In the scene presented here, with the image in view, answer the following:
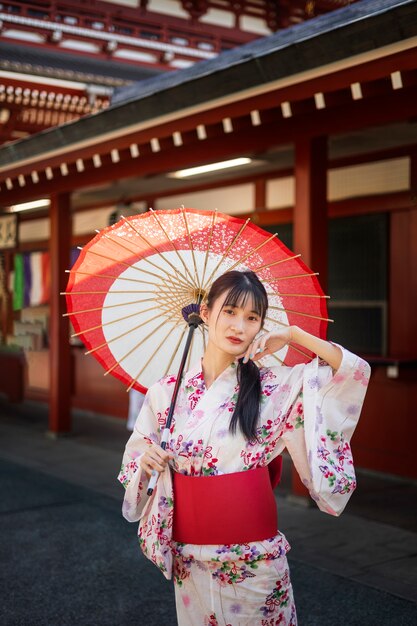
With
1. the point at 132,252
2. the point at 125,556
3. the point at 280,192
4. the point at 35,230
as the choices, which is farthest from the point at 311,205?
the point at 35,230

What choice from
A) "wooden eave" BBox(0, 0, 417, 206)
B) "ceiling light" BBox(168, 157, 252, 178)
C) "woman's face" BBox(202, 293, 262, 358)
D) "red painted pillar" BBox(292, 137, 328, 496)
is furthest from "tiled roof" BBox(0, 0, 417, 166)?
"woman's face" BBox(202, 293, 262, 358)

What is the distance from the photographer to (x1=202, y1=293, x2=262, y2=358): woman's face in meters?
2.50

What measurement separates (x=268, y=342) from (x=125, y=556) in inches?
118

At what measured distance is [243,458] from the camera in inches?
97.5

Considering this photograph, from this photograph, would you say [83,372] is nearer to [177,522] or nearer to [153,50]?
[153,50]

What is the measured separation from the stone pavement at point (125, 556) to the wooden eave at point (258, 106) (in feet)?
9.24

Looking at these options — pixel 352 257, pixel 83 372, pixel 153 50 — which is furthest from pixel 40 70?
pixel 352 257

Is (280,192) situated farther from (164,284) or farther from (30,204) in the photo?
→ (164,284)

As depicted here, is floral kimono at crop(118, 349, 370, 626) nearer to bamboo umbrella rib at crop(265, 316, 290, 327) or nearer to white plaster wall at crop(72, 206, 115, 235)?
bamboo umbrella rib at crop(265, 316, 290, 327)

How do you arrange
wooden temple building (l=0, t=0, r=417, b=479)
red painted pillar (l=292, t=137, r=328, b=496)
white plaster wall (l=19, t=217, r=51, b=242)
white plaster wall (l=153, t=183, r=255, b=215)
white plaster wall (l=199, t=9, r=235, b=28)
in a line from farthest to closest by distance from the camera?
white plaster wall (l=199, t=9, r=235, b=28), white plaster wall (l=19, t=217, r=51, b=242), white plaster wall (l=153, t=183, r=255, b=215), red painted pillar (l=292, t=137, r=328, b=496), wooden temple building (l=0, t=0, r=417, b=479)

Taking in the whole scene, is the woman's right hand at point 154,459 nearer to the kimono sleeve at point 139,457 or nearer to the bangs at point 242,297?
the kimono sleeve at point 139,457

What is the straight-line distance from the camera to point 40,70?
38.8 feet

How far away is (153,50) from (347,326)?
Answer: 8.22m

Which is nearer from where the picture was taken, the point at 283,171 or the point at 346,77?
the point at 346,77
